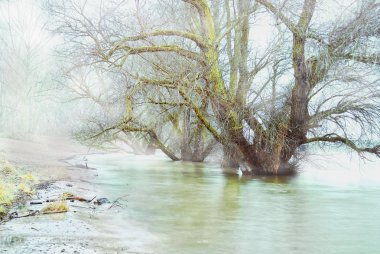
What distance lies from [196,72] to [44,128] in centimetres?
3663

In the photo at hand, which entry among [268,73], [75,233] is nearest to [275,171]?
[268,73]

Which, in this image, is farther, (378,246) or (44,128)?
(44,128)

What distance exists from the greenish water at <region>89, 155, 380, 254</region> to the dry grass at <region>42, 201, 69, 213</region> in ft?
4.34

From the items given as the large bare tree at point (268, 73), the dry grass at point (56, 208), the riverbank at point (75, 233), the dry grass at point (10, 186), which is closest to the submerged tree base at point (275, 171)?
the large bare tree at point (268, 73)

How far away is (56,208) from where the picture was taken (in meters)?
8.05

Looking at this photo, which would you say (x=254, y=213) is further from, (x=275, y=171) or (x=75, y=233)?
(x=275, y=171)

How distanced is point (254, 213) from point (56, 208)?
4.47 meters

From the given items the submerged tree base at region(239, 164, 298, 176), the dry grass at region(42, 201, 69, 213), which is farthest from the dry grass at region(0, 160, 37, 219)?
the submerged tree base at region(239, 164, 298, 176)

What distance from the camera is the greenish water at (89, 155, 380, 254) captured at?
729 centimetres

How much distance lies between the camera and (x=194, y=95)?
52.5 feet

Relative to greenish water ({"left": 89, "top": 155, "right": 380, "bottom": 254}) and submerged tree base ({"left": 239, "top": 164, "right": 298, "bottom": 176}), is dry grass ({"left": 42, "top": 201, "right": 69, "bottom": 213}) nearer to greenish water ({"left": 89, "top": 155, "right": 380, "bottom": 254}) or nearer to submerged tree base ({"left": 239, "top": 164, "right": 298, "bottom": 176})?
greenish water ({"left": 89, "top": 155, "right": 380, "bottom": 254})

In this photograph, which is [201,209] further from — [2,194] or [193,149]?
[193,149]

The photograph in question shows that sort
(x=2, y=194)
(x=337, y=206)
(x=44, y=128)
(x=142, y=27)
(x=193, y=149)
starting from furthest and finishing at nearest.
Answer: (x=44, y=128) → (x=193, y=149) → (x=142, y=27) → (x=337, y=206) → (x=2, y=194)

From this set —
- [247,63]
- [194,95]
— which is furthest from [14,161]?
[247,63]
